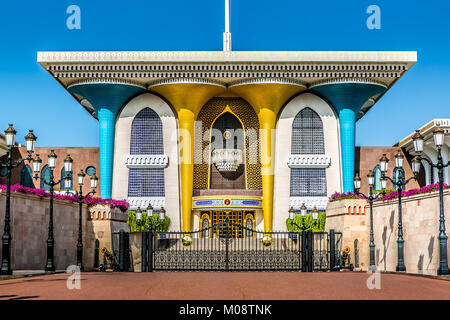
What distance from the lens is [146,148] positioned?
46.3 meters

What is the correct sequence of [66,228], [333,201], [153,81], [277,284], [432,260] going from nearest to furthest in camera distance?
[277,284] → [432,260] → [66,228] → [333,201] → [153,81]

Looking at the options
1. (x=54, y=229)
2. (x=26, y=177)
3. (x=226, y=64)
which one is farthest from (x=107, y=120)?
→ (x=54, y=229)

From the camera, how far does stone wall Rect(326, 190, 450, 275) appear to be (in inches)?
985

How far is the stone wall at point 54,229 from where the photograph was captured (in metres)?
25.4

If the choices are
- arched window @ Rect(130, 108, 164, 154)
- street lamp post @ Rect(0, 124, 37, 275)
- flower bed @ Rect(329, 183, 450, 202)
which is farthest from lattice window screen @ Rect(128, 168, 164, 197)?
street lamp post @ Rect(0, 124, 37, 275)

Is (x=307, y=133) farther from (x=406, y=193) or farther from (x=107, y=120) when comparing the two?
(x=406, y=193)

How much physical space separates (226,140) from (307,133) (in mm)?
6246

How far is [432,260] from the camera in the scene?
24.9 metres

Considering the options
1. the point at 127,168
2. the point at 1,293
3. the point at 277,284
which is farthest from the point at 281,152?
the point at 1,293

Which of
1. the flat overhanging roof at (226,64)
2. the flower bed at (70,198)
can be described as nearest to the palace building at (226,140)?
the flat overhanging roof at (226,64)

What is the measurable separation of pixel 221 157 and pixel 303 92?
25.9ft

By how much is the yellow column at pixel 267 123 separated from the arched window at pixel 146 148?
664cm

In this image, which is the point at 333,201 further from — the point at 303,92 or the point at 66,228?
the point at 66,228

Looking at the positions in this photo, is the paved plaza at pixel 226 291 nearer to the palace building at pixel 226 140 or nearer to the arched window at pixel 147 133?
the palace building at pixel 226 140
